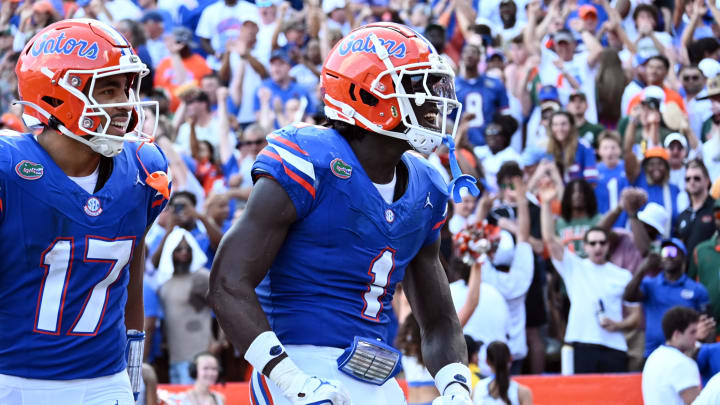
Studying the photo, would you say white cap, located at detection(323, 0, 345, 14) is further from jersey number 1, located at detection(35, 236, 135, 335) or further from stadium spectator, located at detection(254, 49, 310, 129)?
jersey number 1, located at detection(35, 236, 135, 335)

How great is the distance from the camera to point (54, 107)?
3834 millimetres

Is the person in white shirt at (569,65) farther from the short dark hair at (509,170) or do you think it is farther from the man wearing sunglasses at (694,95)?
the short dark hair at (509,170)

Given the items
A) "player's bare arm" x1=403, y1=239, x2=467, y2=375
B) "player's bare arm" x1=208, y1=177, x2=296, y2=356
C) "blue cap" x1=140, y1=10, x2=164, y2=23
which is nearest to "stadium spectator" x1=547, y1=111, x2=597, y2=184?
"blue cap" x1=140, y1=10, x2=164, y2=23

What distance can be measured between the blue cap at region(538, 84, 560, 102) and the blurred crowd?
0.06 feet

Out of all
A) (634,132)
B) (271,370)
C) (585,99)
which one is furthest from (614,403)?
(271,370)

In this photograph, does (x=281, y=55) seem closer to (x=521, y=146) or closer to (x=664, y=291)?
(x=521, y=146)

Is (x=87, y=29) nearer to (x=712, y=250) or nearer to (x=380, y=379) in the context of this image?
(x=380, y=379)

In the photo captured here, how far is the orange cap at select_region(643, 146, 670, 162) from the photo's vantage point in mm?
9047

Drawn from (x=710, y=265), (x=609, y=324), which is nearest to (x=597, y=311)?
(x=609, y=324)

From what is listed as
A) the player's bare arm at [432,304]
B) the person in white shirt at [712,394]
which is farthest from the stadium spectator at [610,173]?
the player's bare arm at [432,304]

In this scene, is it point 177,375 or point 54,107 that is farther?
point 177,375

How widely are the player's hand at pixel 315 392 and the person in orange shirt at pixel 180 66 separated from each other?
9.27m

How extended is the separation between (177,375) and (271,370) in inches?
200

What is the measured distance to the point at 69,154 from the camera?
12.6 feet
